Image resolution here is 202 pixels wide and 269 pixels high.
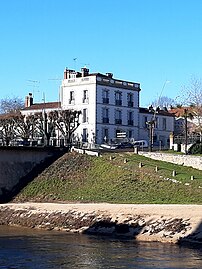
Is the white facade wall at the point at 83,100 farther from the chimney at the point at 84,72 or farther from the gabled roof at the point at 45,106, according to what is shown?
the gabled roof at the point at 45,106

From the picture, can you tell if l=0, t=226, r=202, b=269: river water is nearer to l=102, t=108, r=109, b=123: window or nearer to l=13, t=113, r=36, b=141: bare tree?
l=13, t=113, r=36, b=141: bare tree

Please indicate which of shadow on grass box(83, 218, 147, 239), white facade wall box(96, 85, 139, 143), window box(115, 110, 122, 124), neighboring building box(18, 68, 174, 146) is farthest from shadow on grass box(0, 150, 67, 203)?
window box(115, 110, 122, 124)

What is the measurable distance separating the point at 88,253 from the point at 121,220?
10518 mm

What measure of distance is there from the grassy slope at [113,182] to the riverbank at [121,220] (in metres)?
6.16

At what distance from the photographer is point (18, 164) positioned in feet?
222

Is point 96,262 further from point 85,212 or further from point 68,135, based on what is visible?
point 68,135

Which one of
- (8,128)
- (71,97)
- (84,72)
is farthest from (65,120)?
(84,72)

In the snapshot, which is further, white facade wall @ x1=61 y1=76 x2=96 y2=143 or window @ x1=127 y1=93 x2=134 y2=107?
window @ x1=127 y1=93 x2=134 y2=107

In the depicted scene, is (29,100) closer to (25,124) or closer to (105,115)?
(105,115)

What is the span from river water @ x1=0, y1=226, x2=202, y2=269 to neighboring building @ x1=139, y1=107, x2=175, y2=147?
58154 mm

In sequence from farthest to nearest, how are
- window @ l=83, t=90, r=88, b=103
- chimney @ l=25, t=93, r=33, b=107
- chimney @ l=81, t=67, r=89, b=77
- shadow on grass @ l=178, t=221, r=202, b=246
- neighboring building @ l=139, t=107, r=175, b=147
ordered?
1. chimney @ l=25, t=93, r=33, b=107
2. neighboring building @ l=139, t=107, r=175, b=147
3. chimney @ l=81, t=67, r=89, b=77
4. window @ l=83, t=90, r=88, b=103
5. shadow on grass @ l=178, t=221, r=202, b=246

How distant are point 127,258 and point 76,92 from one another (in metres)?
62.0

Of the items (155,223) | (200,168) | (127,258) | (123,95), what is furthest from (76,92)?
(127,258)

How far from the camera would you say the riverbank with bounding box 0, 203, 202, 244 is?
1561 inches
